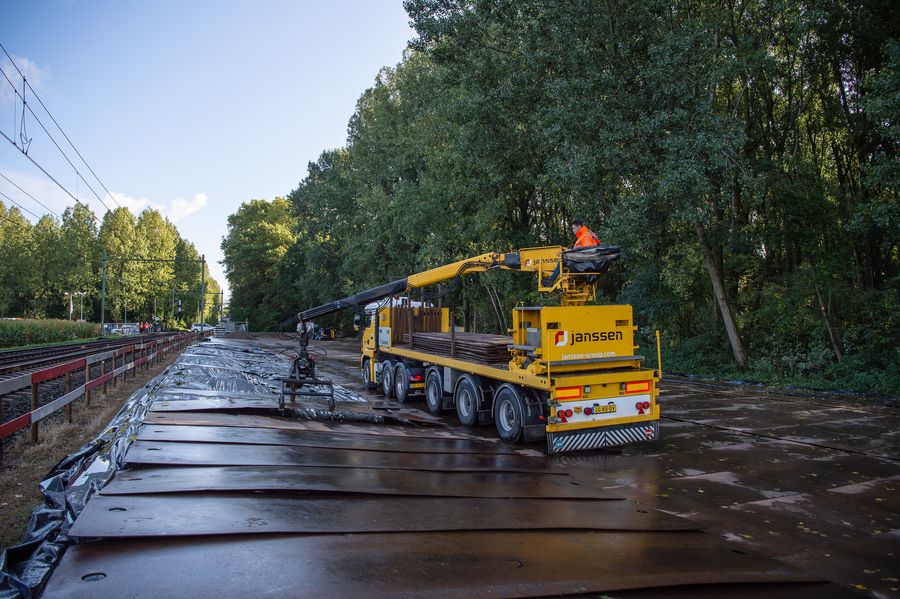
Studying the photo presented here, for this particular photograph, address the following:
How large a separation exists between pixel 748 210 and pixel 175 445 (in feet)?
63.7

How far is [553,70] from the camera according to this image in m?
18.4

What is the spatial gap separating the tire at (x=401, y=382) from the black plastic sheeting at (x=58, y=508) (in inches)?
261

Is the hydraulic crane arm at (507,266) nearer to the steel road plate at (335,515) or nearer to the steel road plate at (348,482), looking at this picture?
the steel road plate at (348,482)

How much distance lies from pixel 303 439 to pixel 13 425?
10.1 ft

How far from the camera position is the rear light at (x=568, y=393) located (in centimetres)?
848

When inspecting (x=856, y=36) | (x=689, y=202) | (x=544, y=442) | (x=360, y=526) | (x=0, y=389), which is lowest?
(x=544, y=442)

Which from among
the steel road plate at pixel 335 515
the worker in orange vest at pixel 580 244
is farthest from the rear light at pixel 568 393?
the steel road plate at pixel 335 515

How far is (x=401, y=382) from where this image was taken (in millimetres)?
13867

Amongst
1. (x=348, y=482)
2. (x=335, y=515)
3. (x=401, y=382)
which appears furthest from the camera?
(x=401, y=382)

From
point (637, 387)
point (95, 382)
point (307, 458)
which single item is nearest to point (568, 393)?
point (637, 387)

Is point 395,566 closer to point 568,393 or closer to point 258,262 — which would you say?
point 568,393

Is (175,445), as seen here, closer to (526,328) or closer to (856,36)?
(526,328)

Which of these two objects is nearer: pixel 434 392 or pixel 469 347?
pixel 469 347

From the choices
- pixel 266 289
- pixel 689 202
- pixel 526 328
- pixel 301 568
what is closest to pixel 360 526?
pixel 301 568
